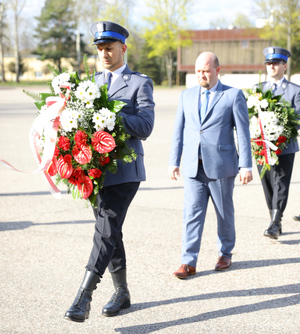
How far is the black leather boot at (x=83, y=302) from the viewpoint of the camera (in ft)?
11.8

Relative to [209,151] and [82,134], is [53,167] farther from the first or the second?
[209,151]

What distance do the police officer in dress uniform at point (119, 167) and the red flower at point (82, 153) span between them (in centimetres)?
37

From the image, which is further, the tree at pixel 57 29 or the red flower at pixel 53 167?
the tree at pixel 57 29

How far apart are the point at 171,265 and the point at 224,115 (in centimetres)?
152

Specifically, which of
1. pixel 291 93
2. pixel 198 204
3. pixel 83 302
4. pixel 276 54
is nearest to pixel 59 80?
pixel 83 302

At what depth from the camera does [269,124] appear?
600cm

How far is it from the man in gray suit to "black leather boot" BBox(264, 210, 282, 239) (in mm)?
1069

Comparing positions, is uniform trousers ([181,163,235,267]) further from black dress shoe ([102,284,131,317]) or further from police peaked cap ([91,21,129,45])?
police peaked cap ([91,21,129,45])

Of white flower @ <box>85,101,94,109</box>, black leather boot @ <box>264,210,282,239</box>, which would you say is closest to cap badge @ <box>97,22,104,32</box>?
white flower @ <box>85,101,94,109</box>

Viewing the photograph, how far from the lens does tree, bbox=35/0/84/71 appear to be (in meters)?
75.4

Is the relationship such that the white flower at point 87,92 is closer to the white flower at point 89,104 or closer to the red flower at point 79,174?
the white flower at point 89,104

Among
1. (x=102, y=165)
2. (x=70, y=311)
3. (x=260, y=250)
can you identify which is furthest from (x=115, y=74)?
(x=260, y=250)

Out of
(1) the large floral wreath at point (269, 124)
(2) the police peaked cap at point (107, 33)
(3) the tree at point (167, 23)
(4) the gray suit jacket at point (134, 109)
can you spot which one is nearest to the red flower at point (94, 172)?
(4) the gray suit jacket at point (134, 109)

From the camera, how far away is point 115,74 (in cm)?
404
